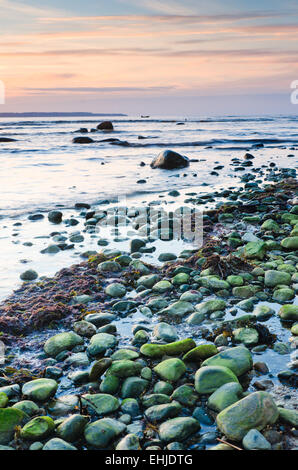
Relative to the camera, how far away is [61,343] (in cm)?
336

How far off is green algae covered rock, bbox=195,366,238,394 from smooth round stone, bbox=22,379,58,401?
1.00m

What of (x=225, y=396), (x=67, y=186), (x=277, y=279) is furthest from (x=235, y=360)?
(x=67, y=186)

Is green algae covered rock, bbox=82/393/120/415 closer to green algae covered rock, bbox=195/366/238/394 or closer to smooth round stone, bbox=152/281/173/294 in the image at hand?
green algae covered rock, bbox=195/366/238/394

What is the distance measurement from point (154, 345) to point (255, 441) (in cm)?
112

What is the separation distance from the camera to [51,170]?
15258mm

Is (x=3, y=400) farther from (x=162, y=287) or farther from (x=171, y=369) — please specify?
(x=162, y=287)

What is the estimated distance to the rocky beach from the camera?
2391mm

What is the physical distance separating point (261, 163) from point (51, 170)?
27.4 feet

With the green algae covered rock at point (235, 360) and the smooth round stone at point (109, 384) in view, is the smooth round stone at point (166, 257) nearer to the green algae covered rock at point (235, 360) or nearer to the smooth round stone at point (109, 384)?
the green algae covered rock at point (235, 360)

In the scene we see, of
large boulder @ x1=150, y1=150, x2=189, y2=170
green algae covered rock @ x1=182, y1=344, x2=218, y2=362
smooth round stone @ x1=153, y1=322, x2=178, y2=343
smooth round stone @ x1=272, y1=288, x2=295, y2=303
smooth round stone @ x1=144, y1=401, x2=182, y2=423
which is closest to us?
smooth round stone @ x1=144, y1=401, x2=182, y2=423

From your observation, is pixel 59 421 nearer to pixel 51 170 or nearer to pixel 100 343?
pixel 100 343

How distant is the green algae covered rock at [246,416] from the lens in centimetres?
230

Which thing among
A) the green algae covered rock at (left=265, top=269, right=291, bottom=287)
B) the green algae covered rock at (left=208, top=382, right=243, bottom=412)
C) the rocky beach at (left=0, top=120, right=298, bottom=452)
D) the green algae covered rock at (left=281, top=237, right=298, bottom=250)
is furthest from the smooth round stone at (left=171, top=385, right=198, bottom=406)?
the green algae covered rock at (left=281, top=237, right=298, bottom=250)

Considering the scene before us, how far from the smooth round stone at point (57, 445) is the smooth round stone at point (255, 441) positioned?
0.96 m
